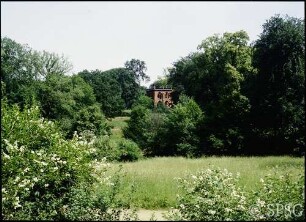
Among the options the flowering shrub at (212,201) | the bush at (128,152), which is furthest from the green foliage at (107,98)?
the flowering shrub at (212,201)

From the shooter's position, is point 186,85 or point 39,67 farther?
point 39,67

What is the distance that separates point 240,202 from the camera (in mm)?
7781

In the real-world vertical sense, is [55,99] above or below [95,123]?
above

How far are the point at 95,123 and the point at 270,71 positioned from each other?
22.5 metres

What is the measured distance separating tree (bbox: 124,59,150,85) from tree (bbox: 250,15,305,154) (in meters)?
56.1

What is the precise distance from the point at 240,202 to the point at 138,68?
85.4 metres

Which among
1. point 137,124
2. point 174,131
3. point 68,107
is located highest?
point 68,107

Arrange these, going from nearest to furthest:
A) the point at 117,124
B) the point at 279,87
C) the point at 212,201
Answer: the point at 212,201 → the point at 279,87 → the point at 117,124

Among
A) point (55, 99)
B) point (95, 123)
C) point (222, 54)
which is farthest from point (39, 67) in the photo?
point (222, 54)

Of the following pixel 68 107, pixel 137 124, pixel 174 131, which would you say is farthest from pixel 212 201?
pixel 68 107

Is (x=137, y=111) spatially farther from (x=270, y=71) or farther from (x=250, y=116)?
(x=270, y=71)

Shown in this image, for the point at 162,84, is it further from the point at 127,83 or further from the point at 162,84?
the point at 127,83

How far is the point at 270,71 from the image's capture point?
32875mm

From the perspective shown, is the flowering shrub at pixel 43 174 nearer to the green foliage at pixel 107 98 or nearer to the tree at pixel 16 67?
the tree at pixel 16 67
